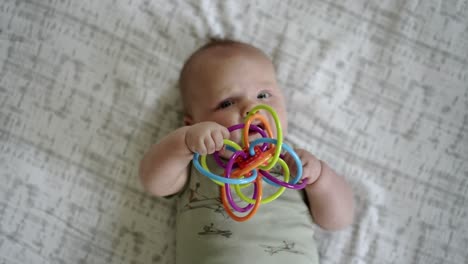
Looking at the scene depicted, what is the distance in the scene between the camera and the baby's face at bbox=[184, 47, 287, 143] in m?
0.98

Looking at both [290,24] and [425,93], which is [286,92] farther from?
[425,93]

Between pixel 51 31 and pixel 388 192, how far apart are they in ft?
3.30

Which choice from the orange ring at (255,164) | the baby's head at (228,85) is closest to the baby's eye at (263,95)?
the baby's head at (228,85)

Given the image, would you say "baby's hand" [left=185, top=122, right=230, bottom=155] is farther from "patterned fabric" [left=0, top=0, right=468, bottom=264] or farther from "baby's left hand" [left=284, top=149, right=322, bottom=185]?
"patterned fabric" [left=0, top=0, right=468, bottom=264]

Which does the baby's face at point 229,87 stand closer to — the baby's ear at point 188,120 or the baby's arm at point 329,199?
the baby's ear at point 188,120

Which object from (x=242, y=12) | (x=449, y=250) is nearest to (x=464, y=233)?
(x=449, y=250)

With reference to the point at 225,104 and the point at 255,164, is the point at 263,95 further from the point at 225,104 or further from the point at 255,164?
the point at 255,164

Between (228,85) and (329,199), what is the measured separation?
14.3 inches

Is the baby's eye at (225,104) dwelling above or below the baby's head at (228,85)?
below

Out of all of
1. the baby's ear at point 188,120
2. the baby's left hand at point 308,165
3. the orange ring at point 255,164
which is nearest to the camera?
the orange ring at point 255,164

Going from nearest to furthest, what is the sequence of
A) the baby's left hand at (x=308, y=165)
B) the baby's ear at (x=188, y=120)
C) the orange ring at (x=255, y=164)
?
1. the orange ring at (x=255, y=164)
2. the baby's left hand at (x=308, y=165)
3. the baby's ear at (x=188, y=120)

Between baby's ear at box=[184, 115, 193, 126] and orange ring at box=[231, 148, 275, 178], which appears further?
baby's ear at box=[184, 115, 193, 126]

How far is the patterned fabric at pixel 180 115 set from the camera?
1100 millimetres

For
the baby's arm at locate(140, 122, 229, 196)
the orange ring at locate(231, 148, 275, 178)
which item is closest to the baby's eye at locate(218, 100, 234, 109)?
the baby's arm at locate(140, 122, 229, 196)
